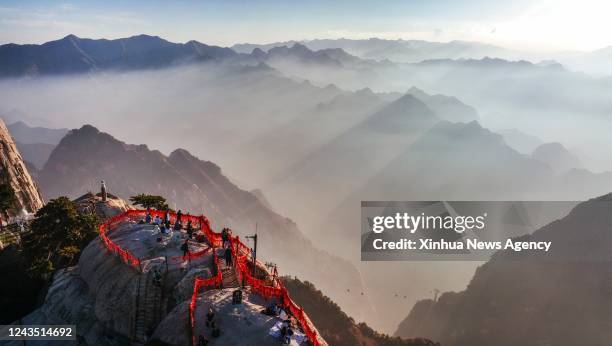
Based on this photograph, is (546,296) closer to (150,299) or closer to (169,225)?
(169,225)

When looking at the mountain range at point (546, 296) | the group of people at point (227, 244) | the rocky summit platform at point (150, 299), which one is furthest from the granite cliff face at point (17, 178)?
the mountain range at point (546, 296)

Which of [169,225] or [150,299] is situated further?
[169,225]

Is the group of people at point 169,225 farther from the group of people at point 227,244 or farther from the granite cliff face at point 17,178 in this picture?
the granite cliff face at point 17,178

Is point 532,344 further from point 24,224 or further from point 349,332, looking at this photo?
point 24,224

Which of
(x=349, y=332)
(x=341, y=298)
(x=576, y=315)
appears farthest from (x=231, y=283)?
(x=341, y=298)

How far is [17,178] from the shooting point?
72.6 m

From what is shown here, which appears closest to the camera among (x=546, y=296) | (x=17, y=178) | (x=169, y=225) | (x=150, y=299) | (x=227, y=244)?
(x=150, y=299)

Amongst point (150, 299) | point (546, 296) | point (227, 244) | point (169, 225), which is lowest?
point (546, 296)

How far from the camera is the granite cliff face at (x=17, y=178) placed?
6925 centimetres

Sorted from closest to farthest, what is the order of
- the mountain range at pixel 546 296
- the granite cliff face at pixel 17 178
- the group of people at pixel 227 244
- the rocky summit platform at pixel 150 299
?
the rocky summit platform at pixel 150 299 → the group of people at pixel 227 244 → the granite cliff face at pixel 17 178 → the mountain range at pixel 546 296

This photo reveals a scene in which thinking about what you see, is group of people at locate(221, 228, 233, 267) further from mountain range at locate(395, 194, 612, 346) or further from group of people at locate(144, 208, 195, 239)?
mountain range at locate(395, 194, 612, 346)

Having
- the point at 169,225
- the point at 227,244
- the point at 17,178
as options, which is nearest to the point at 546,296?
the point at 227,244

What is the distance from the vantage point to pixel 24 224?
57.2 metres

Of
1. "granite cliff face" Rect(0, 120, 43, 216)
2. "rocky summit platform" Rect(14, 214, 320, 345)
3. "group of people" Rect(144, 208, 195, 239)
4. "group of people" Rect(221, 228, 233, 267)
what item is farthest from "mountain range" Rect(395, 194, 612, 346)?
"granite cliff face" Rect(0, 120, 43, 216)
